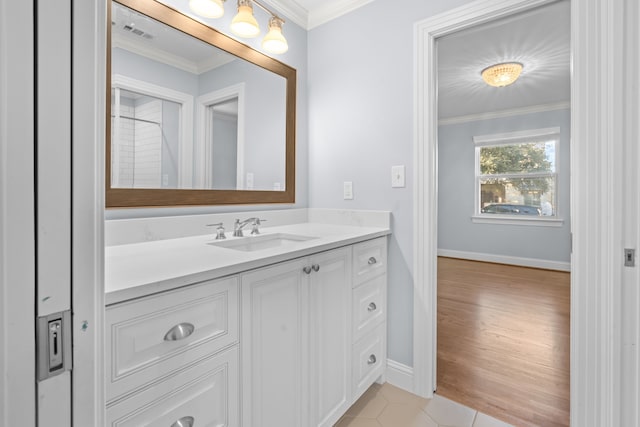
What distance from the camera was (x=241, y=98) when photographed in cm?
182

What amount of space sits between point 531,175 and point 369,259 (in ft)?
14.0

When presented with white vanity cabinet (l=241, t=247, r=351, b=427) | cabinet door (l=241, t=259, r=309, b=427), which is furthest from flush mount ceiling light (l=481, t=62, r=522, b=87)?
cabinet door (l=241, t=259, r=309, b=427)

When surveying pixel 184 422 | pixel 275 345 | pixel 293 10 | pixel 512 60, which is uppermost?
pixel 512 60

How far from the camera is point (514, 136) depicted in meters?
4.70

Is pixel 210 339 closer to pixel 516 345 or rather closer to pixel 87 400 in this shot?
pixel 87 400

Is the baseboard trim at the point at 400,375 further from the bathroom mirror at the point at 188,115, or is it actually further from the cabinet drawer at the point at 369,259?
the bathroom mirror at the point at 188,115

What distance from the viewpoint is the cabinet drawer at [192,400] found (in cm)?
76

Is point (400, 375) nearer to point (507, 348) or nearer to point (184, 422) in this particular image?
point (507, 348)

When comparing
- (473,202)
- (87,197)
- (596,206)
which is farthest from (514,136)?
(87,197)

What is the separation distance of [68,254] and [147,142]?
3.75ft

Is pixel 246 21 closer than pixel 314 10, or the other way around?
pixel 246 21

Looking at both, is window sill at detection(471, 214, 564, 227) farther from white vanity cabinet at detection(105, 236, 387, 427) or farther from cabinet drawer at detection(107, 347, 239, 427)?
cabinet drawer at detection(107, 347, 239, 427)

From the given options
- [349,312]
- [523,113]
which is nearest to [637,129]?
[349,312]

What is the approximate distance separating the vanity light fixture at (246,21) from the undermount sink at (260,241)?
111cm
